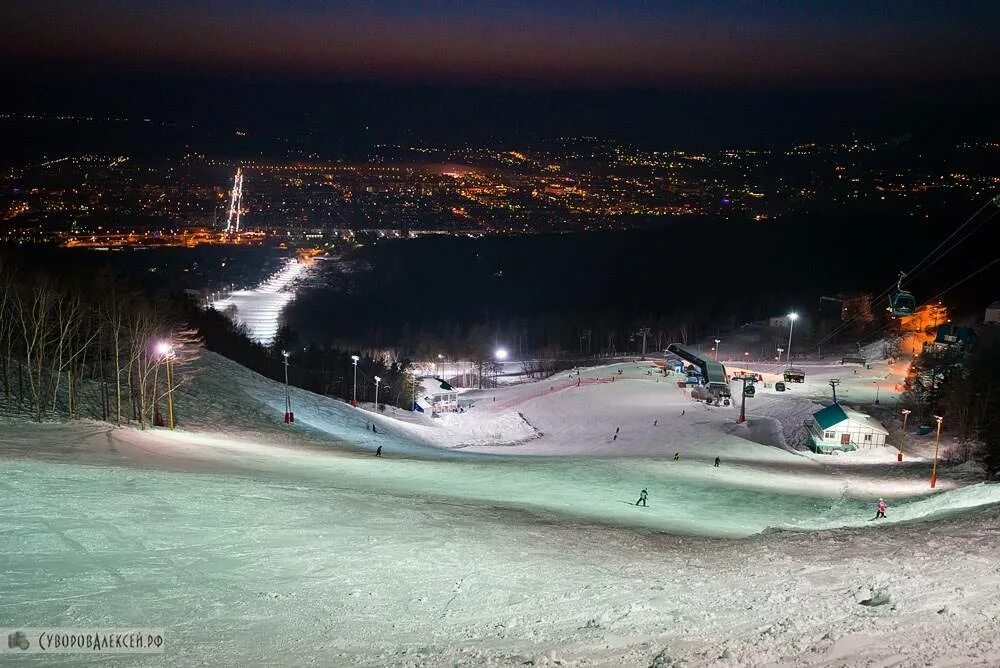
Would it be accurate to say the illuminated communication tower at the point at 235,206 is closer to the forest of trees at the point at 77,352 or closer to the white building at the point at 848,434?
the forest of trees at the point at 77,352

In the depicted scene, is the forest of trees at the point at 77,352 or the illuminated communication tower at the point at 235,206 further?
the illuminated communication tower at the point at 235,206

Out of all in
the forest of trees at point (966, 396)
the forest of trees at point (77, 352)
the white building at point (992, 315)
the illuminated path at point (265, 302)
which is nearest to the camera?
the forest of trees at point (77, 352)

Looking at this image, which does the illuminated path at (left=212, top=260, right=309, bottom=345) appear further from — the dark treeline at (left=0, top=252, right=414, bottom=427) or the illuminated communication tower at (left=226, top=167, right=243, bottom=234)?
the dark treeline at (left=0, top=252, right=414, bottom=427)

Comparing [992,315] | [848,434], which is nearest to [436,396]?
[848,434]

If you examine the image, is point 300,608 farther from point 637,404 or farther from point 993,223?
point 993,223

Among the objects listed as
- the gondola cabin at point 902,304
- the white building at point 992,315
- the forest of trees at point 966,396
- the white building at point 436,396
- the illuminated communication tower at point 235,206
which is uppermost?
the illuminated communication tower at point 235,206

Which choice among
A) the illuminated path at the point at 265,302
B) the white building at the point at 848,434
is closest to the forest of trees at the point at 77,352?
the white building at the point at 848,434

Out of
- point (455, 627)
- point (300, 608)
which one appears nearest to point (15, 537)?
point (300, 608)
